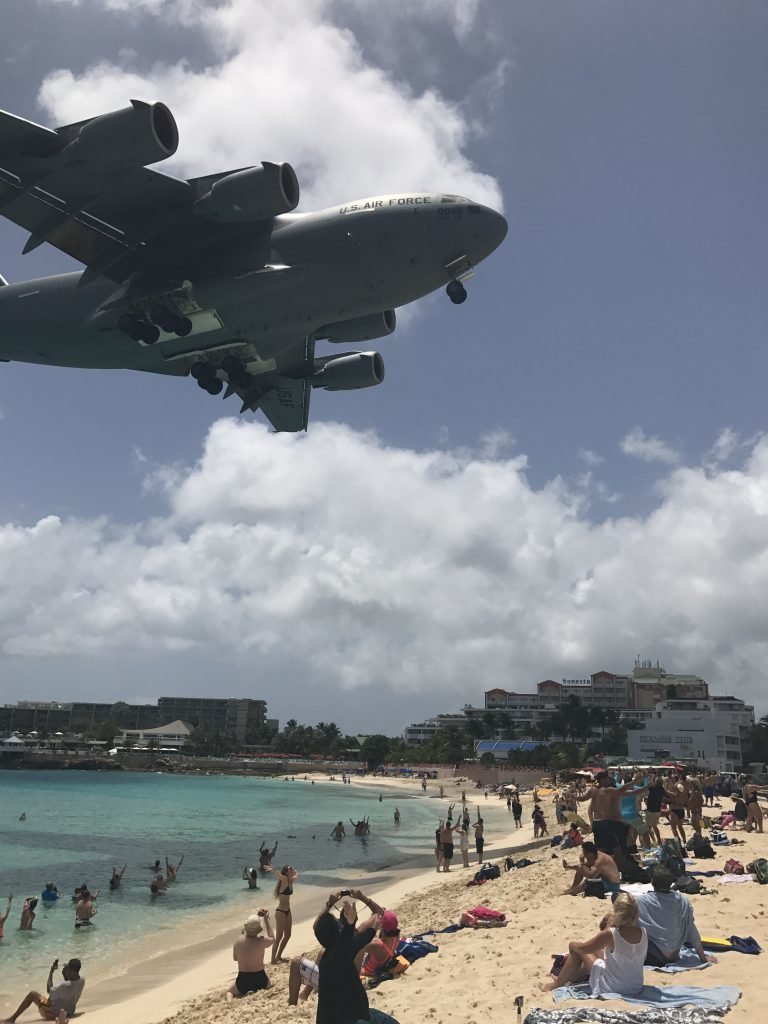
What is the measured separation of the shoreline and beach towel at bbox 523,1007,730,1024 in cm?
476

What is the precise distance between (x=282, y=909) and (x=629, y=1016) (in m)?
7.13

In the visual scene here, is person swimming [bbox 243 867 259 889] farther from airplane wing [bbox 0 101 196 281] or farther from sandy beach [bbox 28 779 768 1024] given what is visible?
airplane wing [bbox 0 101 196 281]

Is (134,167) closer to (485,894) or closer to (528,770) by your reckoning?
(485,894)

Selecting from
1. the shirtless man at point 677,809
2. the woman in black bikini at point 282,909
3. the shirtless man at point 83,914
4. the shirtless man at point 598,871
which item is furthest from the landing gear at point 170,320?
the shirtless man at point 677,809

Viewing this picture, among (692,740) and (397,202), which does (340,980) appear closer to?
(397,202)

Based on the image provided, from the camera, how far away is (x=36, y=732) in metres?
186

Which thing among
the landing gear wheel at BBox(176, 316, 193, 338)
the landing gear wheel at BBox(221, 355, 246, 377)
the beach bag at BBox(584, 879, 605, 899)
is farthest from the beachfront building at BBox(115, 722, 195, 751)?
the beach bag at BBox(584, 879, 605, 899)

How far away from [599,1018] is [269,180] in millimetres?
17093

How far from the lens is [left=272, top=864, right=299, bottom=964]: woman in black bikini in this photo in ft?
36.9

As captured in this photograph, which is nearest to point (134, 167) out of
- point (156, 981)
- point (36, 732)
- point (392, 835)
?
point (156, 981)

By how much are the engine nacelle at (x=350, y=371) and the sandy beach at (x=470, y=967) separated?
16.0 meters

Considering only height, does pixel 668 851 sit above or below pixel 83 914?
above

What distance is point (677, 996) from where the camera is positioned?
6059mm

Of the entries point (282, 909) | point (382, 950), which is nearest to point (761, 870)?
point (382, 950)
